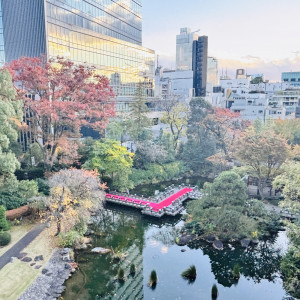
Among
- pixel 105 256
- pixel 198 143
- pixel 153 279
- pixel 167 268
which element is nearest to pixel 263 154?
pixel 198 143

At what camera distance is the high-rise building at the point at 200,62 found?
114 meters

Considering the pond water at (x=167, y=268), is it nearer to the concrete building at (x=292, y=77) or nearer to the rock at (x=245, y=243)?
the rock at (x=245, y=243)

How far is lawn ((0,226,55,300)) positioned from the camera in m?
14.4

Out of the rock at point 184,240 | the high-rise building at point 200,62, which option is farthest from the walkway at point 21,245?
the high-rise building at point 200,62

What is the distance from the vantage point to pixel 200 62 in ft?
384

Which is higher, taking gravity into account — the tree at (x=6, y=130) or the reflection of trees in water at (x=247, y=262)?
the tree at (x=6, y=130)

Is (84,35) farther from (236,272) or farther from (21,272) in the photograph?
(236,272)

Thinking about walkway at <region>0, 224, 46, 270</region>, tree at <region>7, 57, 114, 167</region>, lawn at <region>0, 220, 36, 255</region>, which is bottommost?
walkway at <region>0, 224, 46, 270</region>

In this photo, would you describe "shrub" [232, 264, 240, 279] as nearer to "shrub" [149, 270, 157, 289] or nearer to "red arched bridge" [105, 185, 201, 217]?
"shrub" [149, 270, 157, 289]

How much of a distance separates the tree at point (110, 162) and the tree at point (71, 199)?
7.64 metres

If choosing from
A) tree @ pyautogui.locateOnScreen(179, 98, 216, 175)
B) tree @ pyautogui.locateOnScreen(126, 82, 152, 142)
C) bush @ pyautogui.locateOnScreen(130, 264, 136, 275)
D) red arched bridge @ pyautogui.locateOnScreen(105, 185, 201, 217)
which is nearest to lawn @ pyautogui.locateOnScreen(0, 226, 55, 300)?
bush @ pyautogui.locateOnScreen(130, 264, 136, 275)

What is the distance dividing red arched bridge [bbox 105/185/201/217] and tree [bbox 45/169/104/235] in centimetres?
676

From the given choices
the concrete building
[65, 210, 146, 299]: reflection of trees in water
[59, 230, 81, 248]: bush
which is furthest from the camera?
the concrete building

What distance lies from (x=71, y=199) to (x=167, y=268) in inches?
319
